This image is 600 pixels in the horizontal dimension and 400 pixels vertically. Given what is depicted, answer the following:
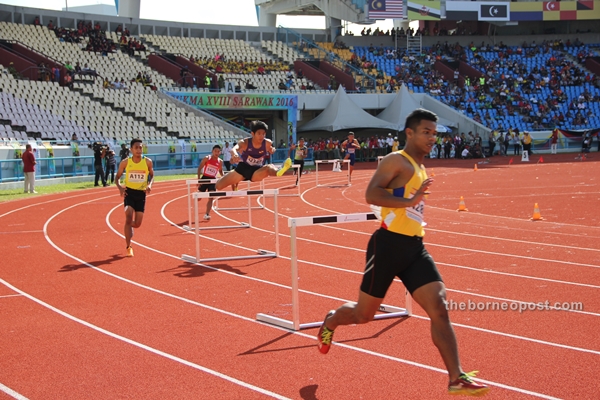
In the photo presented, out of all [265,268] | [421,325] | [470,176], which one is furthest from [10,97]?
[421,325]

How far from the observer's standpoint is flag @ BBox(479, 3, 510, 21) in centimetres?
5697

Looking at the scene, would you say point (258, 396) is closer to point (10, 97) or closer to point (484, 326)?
point (484, 326)

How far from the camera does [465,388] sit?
14.9 ft

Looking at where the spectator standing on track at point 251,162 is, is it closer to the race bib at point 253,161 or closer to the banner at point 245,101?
the race bib at point 253,161

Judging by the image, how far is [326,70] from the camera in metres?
48.9

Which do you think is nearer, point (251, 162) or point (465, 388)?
point (465, 388)

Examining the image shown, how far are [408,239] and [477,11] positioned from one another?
55675mm

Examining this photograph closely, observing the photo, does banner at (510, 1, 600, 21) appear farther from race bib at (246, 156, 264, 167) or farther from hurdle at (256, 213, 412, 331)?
hurdle at (256, 213, 412, 331)

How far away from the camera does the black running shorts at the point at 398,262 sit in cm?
489

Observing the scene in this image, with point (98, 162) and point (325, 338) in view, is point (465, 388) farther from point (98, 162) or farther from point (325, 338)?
point (98, 162)

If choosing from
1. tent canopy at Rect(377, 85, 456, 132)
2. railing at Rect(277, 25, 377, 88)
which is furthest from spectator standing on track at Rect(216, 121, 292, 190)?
railing at Rect(277, 25, 377, 88)

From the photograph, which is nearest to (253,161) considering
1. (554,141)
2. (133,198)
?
(133,198)

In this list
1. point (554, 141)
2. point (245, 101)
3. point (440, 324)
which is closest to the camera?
point (440, 324)

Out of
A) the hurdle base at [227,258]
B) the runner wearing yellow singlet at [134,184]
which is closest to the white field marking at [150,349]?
the hurdle base at [227,258]
